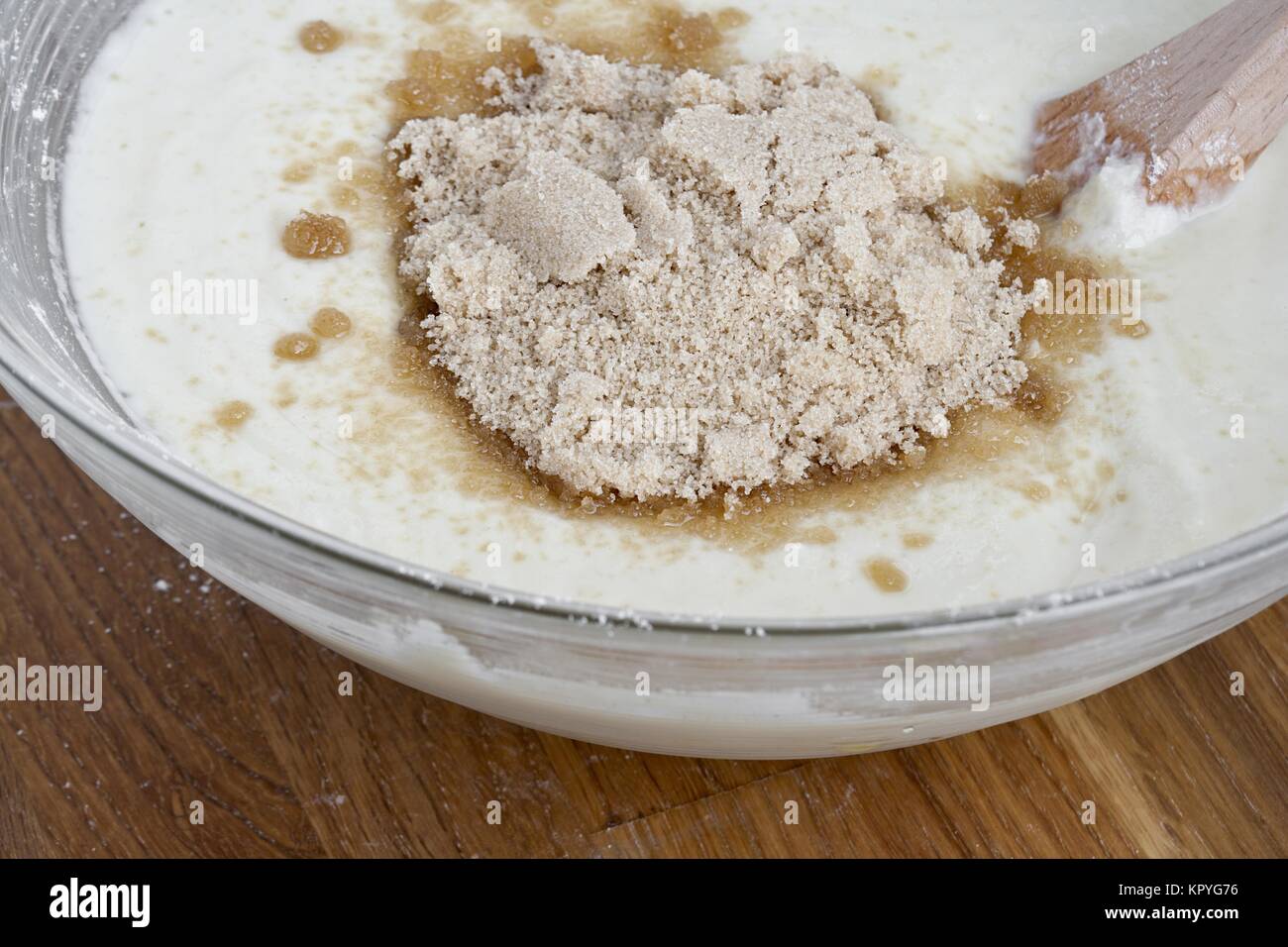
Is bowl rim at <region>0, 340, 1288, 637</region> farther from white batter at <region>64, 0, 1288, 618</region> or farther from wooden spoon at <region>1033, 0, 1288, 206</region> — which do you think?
wooden spoon at <region>1033, 0, 1288, 206</region>

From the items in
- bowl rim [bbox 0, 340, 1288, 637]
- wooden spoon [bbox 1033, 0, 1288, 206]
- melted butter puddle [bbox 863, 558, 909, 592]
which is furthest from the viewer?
wooden spoon [bbox 1033, 0, 1288, 206]

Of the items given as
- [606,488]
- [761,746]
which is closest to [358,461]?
[606,488]

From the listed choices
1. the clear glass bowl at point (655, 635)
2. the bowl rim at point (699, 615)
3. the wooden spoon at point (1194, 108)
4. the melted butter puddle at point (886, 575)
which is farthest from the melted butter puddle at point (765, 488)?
the bowl rim at point (699, 615)

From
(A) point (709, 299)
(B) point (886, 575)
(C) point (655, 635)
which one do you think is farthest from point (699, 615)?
(A) point (709, 299)

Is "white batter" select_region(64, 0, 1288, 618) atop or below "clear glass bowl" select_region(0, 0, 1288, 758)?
atop

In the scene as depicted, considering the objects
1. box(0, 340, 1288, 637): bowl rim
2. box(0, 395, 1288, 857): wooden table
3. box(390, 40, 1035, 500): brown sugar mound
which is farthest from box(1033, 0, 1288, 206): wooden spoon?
box(0, 340, 1288, 637): bowl rim

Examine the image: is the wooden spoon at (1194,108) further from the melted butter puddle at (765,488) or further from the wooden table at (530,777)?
the wooden table at (530,777)

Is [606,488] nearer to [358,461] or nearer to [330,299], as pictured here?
[358,461]
